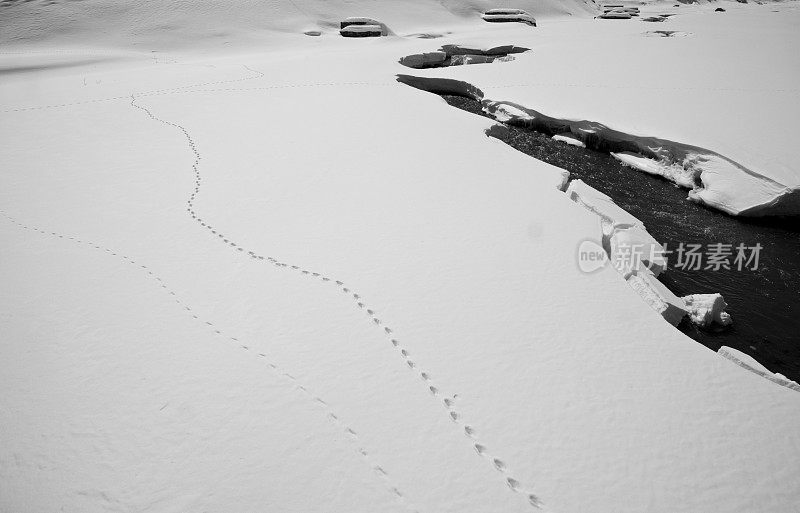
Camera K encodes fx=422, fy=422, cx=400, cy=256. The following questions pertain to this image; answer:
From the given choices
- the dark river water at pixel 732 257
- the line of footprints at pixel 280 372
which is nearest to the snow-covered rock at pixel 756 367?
the dark river water at pixel 732 257

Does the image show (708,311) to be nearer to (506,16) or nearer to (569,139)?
(569,139)

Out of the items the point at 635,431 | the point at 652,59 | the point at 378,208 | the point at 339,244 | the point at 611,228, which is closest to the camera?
the point at 635,431

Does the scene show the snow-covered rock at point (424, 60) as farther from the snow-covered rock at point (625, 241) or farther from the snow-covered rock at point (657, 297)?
the snow-covered rock at point (657, 297)

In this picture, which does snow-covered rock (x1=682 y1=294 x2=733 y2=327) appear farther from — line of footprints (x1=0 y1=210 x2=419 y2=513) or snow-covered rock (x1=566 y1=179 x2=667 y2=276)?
line of footprints (x1=0 y1=210 x2=419 y2=513)

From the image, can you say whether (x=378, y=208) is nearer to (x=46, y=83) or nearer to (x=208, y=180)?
(x=208, y=180)

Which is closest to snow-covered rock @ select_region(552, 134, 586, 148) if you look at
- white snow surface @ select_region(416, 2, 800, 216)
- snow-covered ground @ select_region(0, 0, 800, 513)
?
white snow surface @ select_region(416, 2, 800, 216)

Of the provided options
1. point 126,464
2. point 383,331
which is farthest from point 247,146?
point 126,464
